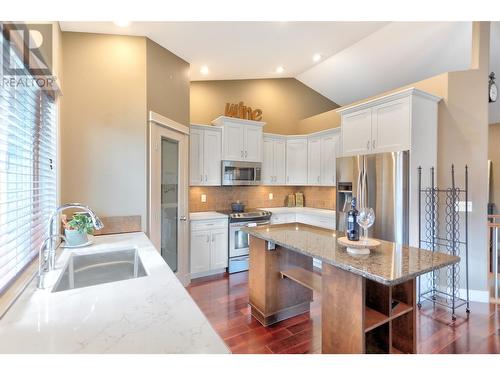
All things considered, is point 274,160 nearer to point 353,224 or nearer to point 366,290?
point 353,224

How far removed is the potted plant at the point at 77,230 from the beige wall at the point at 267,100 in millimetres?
2779

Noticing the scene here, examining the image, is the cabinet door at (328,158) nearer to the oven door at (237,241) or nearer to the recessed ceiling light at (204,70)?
the oven door at (237,241)

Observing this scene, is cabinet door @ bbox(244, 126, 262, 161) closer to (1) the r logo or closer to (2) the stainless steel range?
(2) the stainless steel range

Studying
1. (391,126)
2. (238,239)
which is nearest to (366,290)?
(391,126)

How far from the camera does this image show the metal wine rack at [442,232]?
2973mm

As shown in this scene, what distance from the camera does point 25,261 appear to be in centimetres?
149

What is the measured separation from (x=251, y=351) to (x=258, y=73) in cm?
418

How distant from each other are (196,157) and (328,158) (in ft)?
7.47

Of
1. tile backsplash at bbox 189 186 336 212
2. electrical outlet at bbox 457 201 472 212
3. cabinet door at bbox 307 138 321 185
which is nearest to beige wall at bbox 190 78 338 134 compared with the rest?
cabinet door at bbox 307 138 321 185

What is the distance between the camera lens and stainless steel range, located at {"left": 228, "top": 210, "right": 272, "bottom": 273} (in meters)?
3.97

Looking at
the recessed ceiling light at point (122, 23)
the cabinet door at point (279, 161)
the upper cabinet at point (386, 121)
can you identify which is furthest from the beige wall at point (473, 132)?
the recessed ceiling light at point (122, 23)

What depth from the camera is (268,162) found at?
4.79 meters

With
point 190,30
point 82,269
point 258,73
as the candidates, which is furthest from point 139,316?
point 258,73

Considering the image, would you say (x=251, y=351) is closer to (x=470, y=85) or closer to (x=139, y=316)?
(x=139, y=316)
